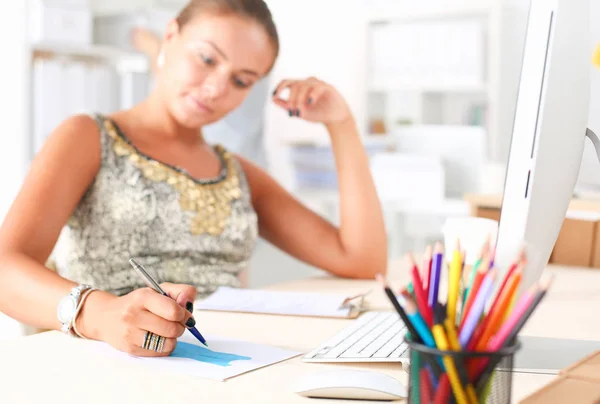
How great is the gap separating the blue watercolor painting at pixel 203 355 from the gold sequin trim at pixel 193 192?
0.46 m

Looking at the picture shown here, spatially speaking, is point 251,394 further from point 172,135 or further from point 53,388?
point 172,135

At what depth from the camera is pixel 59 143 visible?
1179 mm

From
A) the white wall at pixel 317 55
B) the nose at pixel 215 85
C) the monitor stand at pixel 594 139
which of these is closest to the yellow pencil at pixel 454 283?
the monitor stand at pixel 594 139

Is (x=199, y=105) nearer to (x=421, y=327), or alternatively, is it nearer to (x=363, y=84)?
(x=421, y=327)

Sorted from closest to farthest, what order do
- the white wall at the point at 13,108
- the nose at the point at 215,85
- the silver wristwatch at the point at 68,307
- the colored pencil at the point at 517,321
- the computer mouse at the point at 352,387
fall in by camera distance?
the colored pencil at the point at 517,321
the computer mouse at the point at 352,387
the silver wristwatch at the point at 68,307
the nose at the point at 215,85
the white wall at the point at 13,108

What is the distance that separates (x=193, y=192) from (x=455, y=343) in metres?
0.85

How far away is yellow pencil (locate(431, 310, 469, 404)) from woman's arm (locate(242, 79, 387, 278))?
0.94 metres

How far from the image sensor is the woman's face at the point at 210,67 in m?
1.31

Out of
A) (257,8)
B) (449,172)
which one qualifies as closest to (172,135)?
(257,8)

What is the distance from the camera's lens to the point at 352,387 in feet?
2.20

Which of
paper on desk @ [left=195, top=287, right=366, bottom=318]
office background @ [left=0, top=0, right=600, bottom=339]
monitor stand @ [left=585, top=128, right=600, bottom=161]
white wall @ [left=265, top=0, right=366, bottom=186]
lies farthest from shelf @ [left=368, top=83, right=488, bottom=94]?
monitor stand @ [left=585, top=128, right=600, bottom=161]

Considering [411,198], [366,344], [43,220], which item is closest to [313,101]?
[43,220]

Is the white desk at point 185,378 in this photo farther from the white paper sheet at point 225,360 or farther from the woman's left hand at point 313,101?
the woman's left hand at point 313,101

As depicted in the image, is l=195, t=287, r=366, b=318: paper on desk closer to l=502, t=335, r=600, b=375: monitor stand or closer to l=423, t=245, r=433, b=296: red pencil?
l=502, t=335, r=600, b=375: monitor stand
